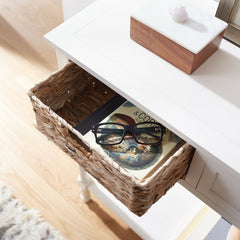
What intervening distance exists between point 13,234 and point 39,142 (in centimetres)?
34

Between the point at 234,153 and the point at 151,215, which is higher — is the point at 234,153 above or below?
above

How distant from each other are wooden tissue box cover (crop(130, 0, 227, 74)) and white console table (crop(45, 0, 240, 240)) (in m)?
0.02

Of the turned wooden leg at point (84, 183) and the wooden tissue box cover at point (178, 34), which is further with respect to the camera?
the turned wooden leg at point (84, 183)

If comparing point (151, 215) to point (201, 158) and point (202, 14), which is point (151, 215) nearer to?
point (201, 158)

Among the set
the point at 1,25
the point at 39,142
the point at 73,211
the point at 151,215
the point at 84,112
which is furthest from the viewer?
the point at 1,25

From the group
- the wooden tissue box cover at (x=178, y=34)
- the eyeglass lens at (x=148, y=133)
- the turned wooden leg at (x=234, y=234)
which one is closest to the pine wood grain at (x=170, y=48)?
the wooden tissue box cover at (x=178, y=34)

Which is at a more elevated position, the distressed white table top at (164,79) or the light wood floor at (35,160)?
the distressed white table top at (164,79)

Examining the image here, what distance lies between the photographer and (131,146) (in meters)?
0.78

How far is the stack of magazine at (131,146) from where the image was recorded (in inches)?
29.0

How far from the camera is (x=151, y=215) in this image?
3.72 feet

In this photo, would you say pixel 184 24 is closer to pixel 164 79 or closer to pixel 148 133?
pixel 164 79

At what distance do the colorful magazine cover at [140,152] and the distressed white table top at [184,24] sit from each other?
0.61ft

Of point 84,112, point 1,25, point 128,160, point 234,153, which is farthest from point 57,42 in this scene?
point 1,25

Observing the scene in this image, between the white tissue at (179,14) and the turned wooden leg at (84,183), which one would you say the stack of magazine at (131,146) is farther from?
the turned wooden leg at (84,183)
